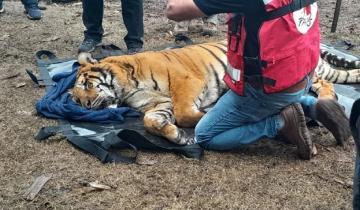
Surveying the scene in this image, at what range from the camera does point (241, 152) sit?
3988 millimetres

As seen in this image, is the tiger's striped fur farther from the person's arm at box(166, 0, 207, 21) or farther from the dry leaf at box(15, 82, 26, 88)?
the person's arm at box(166, 0, 207, 21)

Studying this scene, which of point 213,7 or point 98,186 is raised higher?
point 213,7

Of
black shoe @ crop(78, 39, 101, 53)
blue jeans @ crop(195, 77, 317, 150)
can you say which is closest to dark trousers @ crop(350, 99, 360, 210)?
blue jeans @ crop(195, 77, 317, 150)

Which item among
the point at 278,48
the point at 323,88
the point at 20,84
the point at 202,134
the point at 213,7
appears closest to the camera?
the point at 213,7

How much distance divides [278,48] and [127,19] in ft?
9.44

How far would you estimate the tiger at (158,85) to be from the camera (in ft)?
14.5

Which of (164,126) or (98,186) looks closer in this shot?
(98,186)

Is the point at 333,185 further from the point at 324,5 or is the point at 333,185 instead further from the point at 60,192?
the point at 324,5

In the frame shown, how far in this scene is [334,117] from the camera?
12.7 ft

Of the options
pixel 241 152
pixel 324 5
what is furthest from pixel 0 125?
pixel 324 5

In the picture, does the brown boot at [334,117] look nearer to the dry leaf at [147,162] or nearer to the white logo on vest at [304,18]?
the white logo on vest at [304,18]

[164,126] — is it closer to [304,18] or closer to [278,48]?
[278,48]

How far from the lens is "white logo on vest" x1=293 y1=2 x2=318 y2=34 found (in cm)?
337

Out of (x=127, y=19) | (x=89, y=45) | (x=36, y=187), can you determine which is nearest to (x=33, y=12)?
(x=89, y=45)
